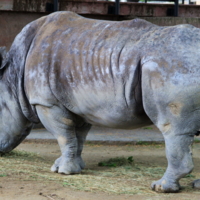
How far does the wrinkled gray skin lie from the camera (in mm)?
5090

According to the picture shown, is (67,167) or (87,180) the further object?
(67,167)

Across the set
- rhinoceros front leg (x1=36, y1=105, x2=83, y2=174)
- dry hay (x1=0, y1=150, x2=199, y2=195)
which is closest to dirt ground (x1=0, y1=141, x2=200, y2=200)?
dry hay (x1=0, y1=150, x2=199, y2=195)

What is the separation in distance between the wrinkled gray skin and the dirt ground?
249 mm

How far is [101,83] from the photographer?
557 cm

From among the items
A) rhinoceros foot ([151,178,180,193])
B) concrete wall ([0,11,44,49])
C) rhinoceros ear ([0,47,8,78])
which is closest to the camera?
rhinoceros foot ([151,178,180,193])

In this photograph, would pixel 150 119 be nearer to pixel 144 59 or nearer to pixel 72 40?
pixel 144 59

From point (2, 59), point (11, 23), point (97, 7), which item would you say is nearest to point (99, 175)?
point (2, 59)

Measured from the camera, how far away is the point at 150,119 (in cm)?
550

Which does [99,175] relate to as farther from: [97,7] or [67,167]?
[97,7]

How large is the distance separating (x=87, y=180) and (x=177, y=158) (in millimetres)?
1214

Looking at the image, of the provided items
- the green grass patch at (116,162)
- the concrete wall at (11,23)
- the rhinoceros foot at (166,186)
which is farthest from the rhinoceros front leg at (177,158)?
the concrete wall at (11,23)

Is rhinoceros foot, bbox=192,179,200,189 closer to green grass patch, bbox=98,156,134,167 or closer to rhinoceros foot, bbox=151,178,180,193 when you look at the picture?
rhinoceros foot, bbox=151,178,180,193

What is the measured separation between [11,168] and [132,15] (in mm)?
6085

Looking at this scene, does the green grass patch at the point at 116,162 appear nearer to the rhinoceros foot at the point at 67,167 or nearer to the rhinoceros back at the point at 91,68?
the rhinoceros foot at the point at 67,167
